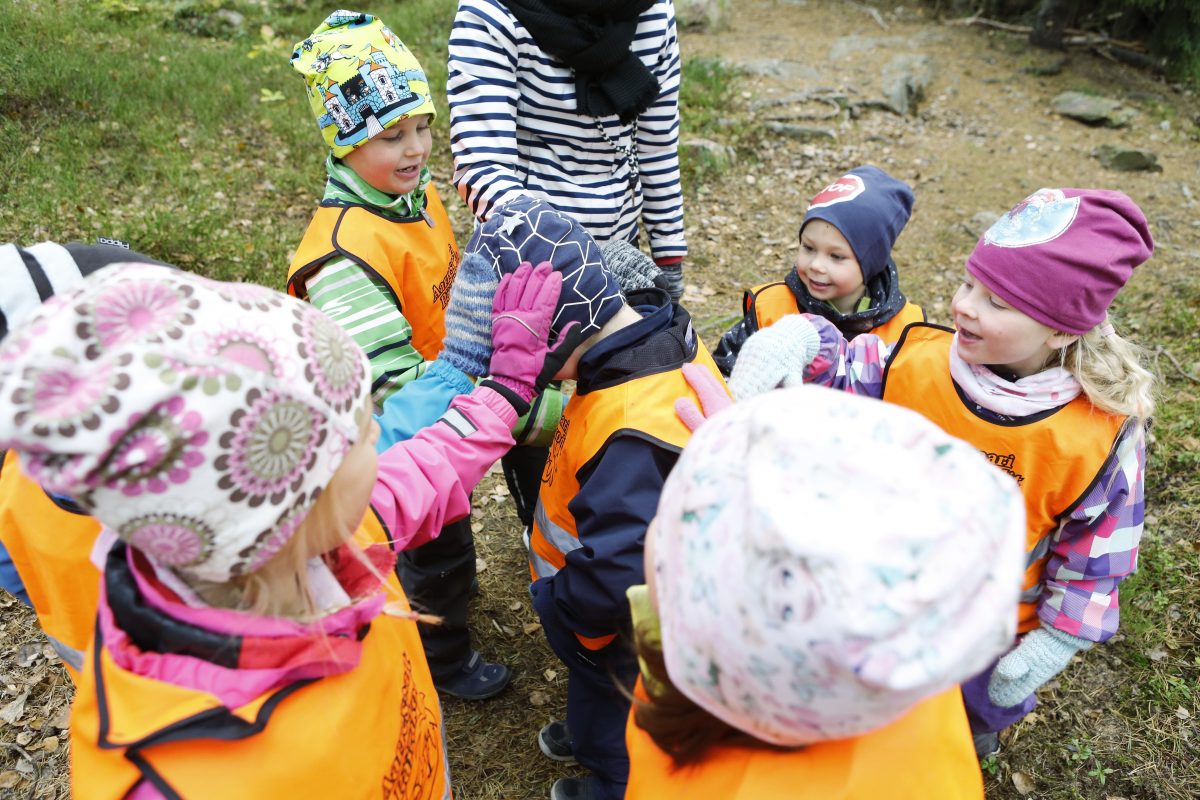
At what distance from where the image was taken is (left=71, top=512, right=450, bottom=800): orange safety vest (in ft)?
4.07

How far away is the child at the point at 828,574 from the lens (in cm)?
97

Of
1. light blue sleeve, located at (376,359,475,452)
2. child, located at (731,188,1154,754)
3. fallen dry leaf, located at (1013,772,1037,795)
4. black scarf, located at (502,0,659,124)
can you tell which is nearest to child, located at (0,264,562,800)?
light blue sleeve, located at (376,359,475,452)

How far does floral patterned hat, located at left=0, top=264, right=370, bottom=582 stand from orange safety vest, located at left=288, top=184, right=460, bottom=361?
1.42 metres

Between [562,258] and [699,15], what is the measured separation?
11.1 meters

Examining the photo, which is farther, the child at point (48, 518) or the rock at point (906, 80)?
the rock at point (906, 80)

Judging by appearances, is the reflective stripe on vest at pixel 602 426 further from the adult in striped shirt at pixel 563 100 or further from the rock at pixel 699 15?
the rock at pixel 699 15

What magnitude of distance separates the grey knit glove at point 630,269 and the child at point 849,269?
2.34 ft

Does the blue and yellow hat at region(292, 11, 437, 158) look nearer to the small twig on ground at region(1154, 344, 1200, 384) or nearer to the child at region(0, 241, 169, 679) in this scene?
the child at region(0, 241, 169, 679)

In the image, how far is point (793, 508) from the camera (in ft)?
3.30

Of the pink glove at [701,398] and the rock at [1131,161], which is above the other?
the pink glove at [701,398]

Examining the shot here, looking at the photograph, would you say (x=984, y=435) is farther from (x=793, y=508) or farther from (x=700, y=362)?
(x=793, y=508)

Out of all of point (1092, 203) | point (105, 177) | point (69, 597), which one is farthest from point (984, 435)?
point (105, 177)

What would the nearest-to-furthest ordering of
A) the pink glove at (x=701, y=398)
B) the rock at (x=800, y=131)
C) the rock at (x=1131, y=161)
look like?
the pink glove at (x=701, y=398) < the rock at (x=1131, y=161) < the rock at (x=800, y=131)

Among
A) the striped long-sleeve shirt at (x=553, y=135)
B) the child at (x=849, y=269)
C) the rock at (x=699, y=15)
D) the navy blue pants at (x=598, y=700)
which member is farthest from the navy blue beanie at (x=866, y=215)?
the rock at (x=699, y=15)
